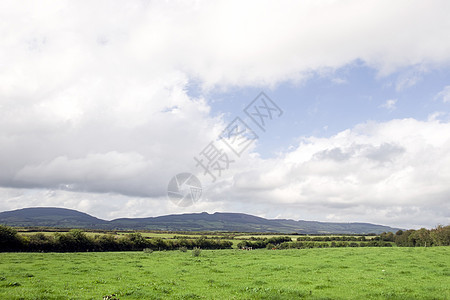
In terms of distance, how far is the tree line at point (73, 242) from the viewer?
242 feet

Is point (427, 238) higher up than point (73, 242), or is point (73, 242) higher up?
point (427, 238)

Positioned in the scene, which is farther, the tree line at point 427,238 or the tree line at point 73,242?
the tree line at point 427,238

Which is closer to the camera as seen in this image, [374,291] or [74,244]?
[374,291]

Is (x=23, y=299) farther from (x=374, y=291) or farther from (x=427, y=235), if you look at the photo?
(x=427, y=235)

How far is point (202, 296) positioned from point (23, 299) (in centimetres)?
1104

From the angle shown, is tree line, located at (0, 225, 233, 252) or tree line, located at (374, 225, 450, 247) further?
tree line, located at (374, 225, 450, 247)

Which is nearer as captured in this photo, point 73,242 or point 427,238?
point 73,242

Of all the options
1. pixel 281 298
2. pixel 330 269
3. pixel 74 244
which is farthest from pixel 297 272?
pixel 74 244

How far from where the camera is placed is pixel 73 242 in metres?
80.4

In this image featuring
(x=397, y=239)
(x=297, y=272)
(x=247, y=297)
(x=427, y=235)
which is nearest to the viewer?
(x=247, y=297)

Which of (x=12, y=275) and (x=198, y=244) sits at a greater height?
(x=12, y=275)

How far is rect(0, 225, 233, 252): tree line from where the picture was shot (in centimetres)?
7375

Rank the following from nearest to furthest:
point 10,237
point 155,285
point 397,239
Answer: point 155,285
point 10,237
point 397,239

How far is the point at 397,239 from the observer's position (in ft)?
400
